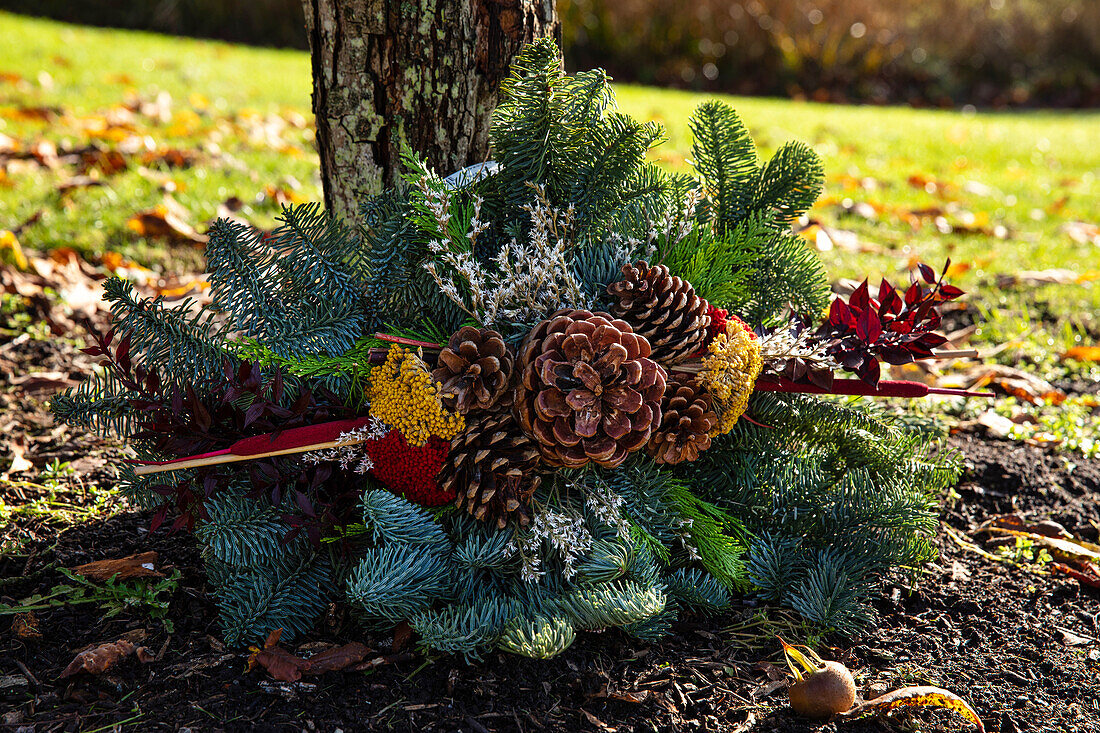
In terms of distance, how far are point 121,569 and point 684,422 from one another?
56.3 inches

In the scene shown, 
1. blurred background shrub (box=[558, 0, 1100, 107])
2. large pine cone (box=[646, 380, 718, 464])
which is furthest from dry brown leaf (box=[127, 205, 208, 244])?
blurred background shrub (box=[558, 0, 1100, 107])

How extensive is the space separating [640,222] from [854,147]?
576cm

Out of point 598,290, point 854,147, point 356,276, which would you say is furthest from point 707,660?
point 854,147

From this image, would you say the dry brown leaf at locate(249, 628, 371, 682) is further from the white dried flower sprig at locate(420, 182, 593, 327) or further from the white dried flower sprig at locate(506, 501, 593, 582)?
the white dried flower sprig at locate(420, 182, 593, 327)

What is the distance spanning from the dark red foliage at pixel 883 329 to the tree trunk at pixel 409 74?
3.70 ft

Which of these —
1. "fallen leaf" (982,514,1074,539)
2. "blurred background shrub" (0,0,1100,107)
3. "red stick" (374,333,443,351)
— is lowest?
"fallen leaf" (982,514,1074,539)

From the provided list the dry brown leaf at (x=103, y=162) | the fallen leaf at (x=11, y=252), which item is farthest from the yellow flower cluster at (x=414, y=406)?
the dry brown leaf at (x=103, y=162)

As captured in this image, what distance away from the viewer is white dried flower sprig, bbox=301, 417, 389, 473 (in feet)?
5.70

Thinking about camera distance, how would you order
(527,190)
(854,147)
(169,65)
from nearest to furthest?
(527,190) → (854,147) → (169,65)

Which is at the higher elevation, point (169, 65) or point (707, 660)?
point (169, 65)

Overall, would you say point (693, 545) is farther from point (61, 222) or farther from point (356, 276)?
point (61, 222)

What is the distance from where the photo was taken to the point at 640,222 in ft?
6.51

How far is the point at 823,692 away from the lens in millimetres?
1604

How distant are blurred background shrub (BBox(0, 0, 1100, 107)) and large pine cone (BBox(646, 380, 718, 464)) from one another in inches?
402
